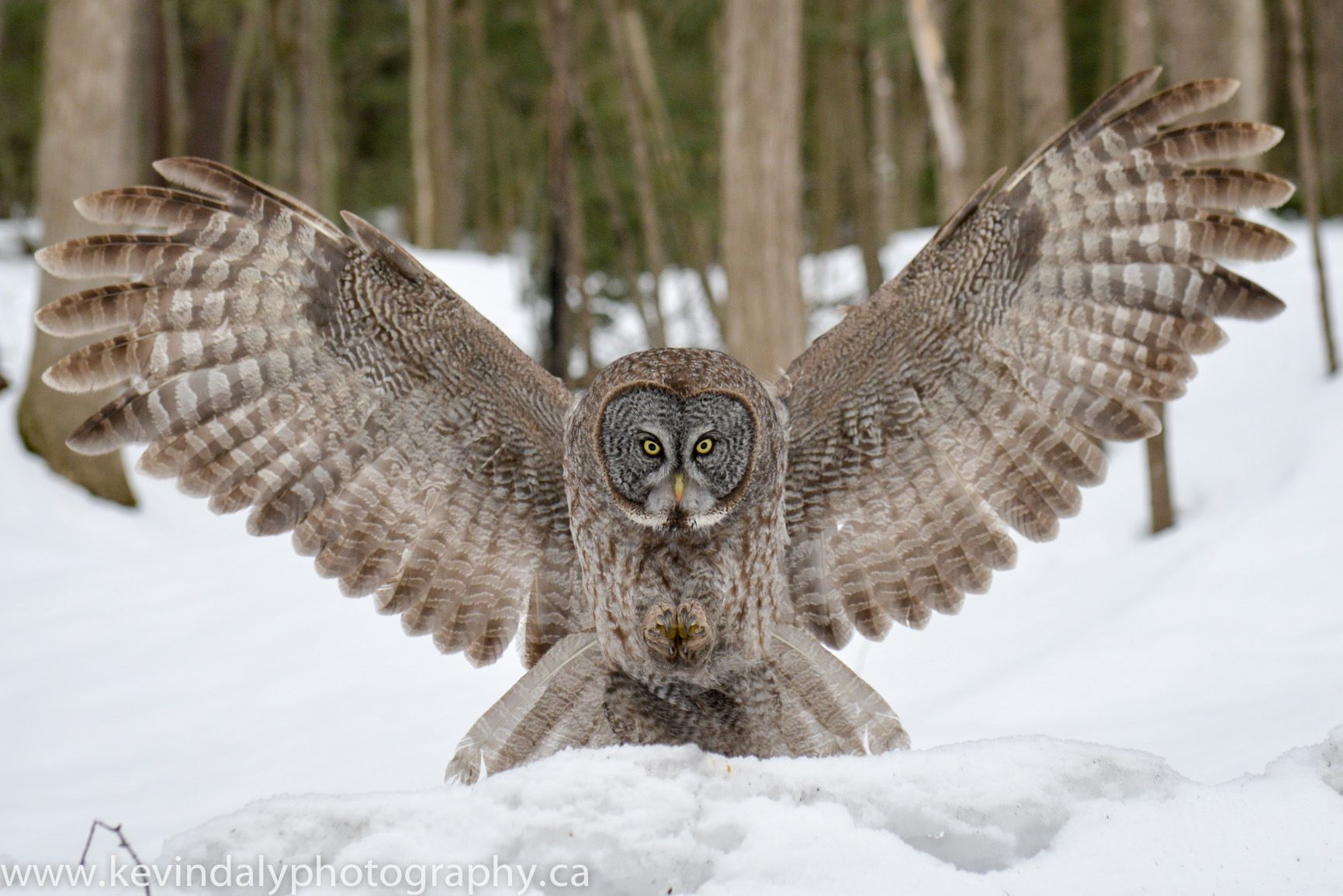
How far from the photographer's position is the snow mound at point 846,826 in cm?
204

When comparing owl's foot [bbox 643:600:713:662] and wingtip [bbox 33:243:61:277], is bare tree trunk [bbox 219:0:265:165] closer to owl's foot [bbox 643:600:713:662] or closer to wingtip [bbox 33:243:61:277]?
wingtip [bbox 33:243:61:277]

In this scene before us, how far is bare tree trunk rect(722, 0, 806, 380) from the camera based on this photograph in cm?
609

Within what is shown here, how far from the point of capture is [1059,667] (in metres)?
4.56

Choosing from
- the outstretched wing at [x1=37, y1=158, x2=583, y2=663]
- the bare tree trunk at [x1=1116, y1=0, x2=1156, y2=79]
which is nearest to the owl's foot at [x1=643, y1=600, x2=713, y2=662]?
the outstretched wing at [x1=37, y1=158, x2=583, y2=663]

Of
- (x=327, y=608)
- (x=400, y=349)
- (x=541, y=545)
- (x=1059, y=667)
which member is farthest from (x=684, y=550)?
(x=327, y=608)

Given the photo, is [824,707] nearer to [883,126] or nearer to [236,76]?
[236,76]

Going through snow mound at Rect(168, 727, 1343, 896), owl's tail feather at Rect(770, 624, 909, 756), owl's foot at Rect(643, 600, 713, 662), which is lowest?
snow mound at Rect(168, 727, 1343, 896)

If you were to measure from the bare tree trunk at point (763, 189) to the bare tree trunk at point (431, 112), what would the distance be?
9046mm

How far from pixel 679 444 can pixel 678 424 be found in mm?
49

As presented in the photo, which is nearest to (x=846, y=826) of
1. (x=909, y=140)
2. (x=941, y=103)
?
(x=941, y=103)

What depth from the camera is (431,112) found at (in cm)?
1545

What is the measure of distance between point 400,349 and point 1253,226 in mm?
2317

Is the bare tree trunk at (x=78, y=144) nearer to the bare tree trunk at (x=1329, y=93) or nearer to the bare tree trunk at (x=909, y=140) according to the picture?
the bare tree trunk at (x=1329, y=93)

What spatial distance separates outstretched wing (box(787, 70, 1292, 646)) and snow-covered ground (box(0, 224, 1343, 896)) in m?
0.69
